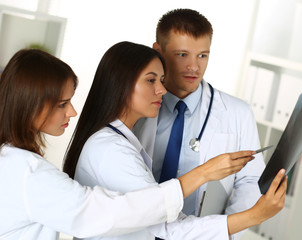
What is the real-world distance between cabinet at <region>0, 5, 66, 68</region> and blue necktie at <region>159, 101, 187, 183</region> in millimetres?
2616

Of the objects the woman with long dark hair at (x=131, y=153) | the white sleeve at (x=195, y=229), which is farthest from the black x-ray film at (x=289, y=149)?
the white sleeve at (x=195, y=229)

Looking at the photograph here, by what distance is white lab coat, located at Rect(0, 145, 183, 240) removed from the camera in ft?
4.46

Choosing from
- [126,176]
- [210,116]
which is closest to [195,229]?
[126,176]

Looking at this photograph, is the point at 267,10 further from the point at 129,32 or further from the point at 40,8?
the point at 40,8

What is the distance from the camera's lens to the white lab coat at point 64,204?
4.46 feet

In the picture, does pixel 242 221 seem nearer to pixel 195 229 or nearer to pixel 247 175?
pixel 195 229

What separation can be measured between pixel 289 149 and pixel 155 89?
1.78 feet

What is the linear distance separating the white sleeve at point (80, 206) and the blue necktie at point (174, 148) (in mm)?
513

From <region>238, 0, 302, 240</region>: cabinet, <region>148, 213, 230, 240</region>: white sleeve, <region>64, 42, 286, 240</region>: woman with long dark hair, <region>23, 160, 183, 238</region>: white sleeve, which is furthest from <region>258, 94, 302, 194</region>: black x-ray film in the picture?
<region>238, 0, 302, 240</region>: cabinet

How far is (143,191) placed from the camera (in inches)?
55.3

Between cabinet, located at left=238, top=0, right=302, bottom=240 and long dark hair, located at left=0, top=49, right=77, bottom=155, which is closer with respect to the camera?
long dark hair, located at left=0, top=49, right=77, bottom=155

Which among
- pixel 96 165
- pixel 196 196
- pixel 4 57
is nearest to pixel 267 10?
pixel 4 57

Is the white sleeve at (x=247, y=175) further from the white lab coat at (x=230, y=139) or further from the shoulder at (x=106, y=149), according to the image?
the shoulder at (x=106, y=149)

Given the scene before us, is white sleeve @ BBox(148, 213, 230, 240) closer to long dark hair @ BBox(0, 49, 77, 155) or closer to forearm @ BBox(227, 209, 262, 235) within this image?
forearm @ BBox(227, 209, 262, 235)
